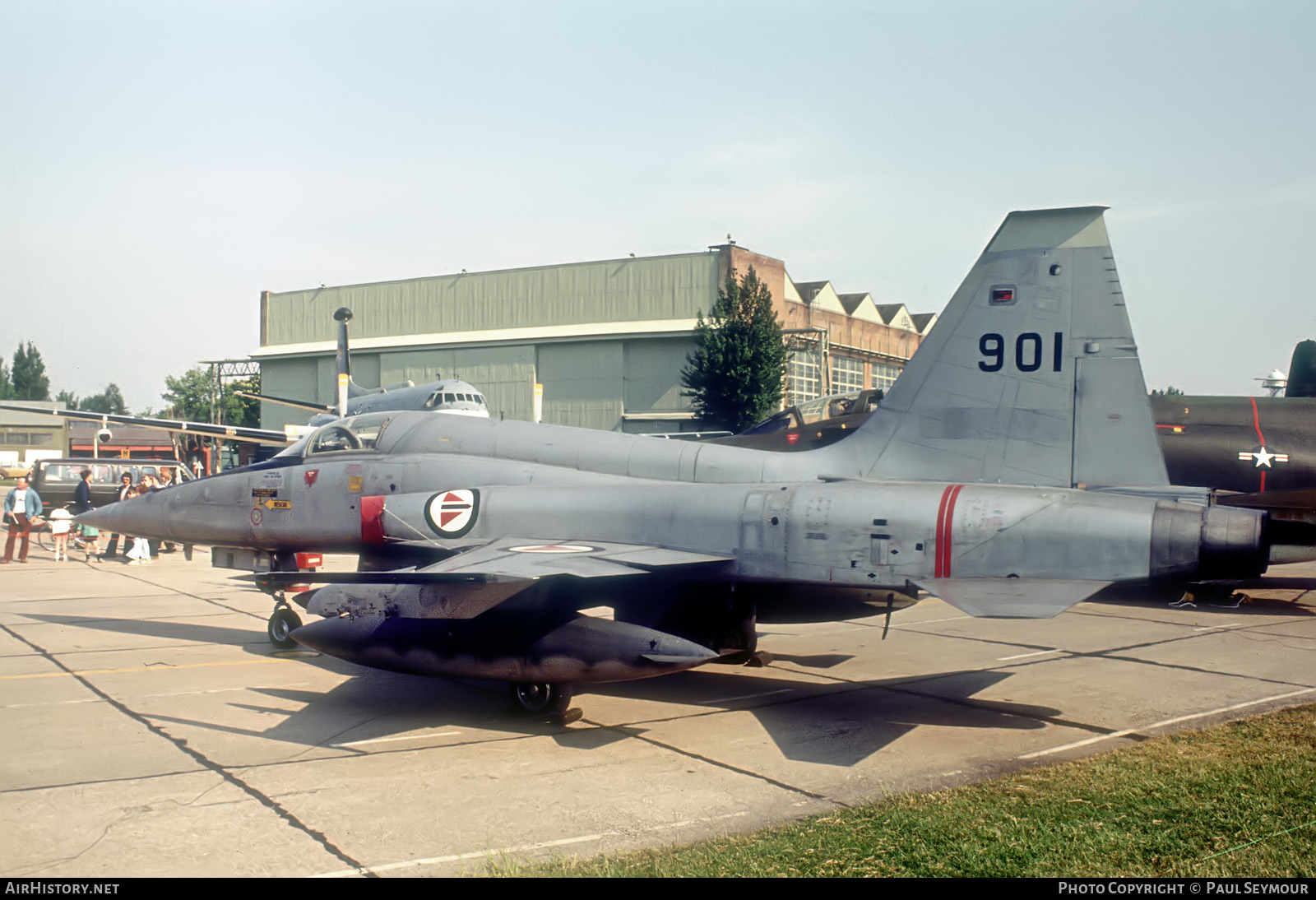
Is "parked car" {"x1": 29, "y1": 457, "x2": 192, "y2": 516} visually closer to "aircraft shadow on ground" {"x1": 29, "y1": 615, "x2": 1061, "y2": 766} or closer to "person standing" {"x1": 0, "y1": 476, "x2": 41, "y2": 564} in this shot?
"person standing" {"x1": 0, "y1": 476, "x2": 41, "y2": 564}

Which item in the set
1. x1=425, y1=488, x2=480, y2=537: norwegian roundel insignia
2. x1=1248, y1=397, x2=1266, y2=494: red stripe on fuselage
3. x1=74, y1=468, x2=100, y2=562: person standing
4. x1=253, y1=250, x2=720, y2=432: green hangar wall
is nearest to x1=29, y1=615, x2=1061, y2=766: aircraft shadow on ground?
x1=425, y1=488, x2=480, y2=537: norwegian roundel insignia

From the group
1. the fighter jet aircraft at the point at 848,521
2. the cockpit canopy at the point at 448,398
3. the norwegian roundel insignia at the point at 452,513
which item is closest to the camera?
the fighter jet aircraft at the point at 848,521

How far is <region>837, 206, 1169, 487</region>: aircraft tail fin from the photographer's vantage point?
8.61 m

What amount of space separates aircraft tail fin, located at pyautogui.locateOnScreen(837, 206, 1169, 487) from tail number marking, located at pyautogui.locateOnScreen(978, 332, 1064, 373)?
0.03 ft

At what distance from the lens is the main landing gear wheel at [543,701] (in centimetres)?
866

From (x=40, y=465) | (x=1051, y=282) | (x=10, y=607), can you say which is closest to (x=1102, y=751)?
(x=1051, y=282)

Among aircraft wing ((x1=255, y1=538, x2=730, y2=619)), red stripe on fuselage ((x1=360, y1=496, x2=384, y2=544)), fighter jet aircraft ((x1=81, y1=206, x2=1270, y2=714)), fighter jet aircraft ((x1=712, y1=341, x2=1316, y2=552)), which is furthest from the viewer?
fighter jet aircraft ((x1=712, y1=341, x2=1316, y2=552))

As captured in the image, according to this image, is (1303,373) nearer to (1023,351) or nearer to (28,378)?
(1023,351)

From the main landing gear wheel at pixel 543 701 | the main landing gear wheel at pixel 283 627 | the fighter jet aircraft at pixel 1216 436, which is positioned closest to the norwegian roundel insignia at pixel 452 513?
the main landing gear wheel at pixel 543 701

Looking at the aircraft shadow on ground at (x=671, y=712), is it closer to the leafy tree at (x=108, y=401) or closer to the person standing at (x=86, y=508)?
the person standing at (x=86, y=508)

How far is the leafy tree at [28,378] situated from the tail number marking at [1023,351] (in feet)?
575

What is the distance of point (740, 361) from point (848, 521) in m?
38.0

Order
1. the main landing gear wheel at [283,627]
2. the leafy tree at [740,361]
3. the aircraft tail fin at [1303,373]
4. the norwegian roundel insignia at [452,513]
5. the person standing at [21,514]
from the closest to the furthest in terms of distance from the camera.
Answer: the norwegian roundel insignia at [452,513] < the main landing gear wheel at [283,627] < the aircraft tail fin at [1303,373] < the person standing at [21,514] < the leafy tree at [740,361]

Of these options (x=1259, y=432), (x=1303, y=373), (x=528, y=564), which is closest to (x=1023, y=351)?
(x=528, y=564)
